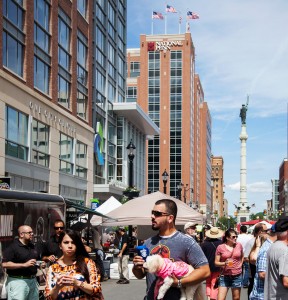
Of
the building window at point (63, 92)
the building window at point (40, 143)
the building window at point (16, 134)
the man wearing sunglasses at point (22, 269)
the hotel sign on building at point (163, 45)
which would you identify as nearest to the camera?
the man wearing sunglasses at point (22, 269)

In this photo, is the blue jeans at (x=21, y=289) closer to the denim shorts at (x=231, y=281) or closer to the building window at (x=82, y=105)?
the denim shorts at (x=231, y=281)

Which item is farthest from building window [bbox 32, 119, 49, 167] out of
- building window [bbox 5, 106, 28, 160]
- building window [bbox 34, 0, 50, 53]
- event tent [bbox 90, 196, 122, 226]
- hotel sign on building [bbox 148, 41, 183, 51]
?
hotel sign on building [bbox 148, 41, 183, 51]

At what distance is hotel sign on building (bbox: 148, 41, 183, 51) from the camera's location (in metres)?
127

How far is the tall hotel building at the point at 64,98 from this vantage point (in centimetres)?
3094

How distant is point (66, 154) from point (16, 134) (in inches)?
380

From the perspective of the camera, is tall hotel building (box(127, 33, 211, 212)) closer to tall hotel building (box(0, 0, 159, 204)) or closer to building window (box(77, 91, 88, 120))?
tall hotel building (box(0, 0, 159, 204))

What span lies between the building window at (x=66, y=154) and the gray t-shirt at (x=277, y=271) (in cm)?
3353

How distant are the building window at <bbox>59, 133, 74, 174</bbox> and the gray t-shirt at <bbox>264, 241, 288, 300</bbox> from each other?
110ft

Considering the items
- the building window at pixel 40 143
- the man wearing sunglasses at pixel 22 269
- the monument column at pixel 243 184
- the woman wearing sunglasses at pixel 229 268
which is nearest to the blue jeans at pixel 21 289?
Result: the man wearing sunglasses at pixel 22 269

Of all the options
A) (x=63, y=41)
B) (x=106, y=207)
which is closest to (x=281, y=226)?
(x=106, y=207)

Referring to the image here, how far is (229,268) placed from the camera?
459 inches

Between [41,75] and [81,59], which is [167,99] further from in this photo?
[41,75]

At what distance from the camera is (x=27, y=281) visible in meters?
9.06

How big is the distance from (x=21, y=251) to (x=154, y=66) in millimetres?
119367
